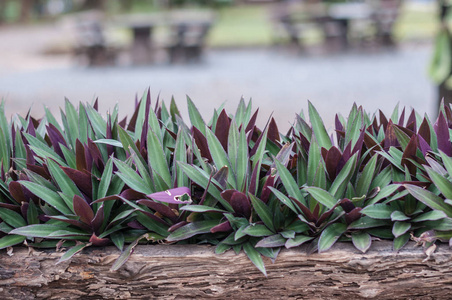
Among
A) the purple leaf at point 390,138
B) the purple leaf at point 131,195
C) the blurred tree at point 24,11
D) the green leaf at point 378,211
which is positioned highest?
the blurred tree at point 24,11

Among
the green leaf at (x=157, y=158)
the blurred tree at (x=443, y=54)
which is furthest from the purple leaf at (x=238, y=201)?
the blurred tree at (x=443, y=54)

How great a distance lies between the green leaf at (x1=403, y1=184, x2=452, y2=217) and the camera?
1690 mm

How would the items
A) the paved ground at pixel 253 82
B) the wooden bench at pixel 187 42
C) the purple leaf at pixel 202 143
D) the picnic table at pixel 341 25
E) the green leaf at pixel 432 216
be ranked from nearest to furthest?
the green leaf at pixel 432 216, the purple leaf at pixel 202 143, the paved ground at pixel 253 82, the wooden bench at pixel 187 42, the picnic table at pixel 341 25

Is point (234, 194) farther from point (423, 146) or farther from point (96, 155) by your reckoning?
point (423, 146)

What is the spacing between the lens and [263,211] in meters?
1.75

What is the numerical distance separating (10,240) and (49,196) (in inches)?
7.5

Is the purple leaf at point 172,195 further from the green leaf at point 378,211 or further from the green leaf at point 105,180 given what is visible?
the green leaf at point 378,211

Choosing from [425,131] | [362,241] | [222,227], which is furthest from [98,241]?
[425,131]

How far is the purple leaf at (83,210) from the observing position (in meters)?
1.71

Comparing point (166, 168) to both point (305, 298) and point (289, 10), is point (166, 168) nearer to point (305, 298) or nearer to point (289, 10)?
point (305, 298)

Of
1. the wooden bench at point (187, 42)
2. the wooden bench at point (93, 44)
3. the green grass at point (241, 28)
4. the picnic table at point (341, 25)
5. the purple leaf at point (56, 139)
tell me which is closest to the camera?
the purple leaf at point (56, 139)

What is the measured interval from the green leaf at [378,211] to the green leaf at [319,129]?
1.22 feet

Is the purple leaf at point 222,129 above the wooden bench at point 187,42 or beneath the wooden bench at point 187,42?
beneath

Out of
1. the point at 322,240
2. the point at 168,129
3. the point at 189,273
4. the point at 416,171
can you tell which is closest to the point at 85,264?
the point at 189,273
